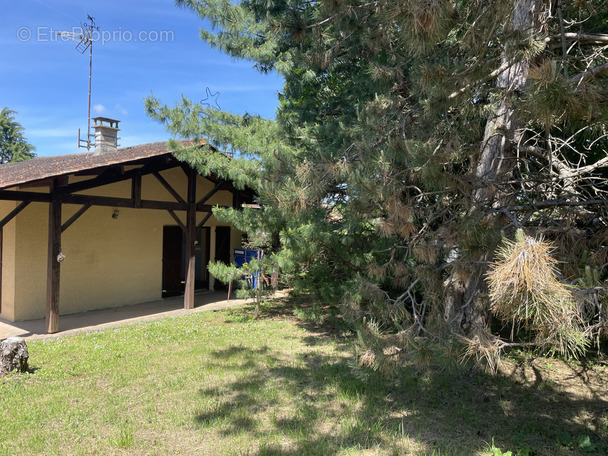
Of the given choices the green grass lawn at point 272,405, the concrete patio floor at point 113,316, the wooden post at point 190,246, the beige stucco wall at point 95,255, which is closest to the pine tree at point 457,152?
the green grass lawn at point 272,405

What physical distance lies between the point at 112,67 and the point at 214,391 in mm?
13873

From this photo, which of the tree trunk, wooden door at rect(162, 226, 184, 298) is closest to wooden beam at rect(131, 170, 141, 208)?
wooden door at rect(162, 226, 184, 298)

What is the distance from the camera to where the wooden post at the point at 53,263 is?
6.49 m

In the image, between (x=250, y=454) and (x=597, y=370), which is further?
(x=597, y=370)

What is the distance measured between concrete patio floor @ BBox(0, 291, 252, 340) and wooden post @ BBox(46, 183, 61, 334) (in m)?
0.30

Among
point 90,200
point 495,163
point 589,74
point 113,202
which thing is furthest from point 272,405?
point 113,202

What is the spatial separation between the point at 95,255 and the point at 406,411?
24.6 ft

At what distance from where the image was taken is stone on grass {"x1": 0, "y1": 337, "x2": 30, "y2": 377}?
457 cm

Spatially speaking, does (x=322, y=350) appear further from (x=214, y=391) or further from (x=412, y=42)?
(x=412, y=42)

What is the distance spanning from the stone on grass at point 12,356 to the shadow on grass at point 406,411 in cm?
246

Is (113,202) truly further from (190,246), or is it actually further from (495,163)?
(495,163)

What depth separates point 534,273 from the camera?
1568mm

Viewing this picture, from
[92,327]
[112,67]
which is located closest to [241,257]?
[92,327]

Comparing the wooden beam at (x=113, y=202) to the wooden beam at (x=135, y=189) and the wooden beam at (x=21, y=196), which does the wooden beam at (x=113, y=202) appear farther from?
the wooden beam at (x=21, y=196)
